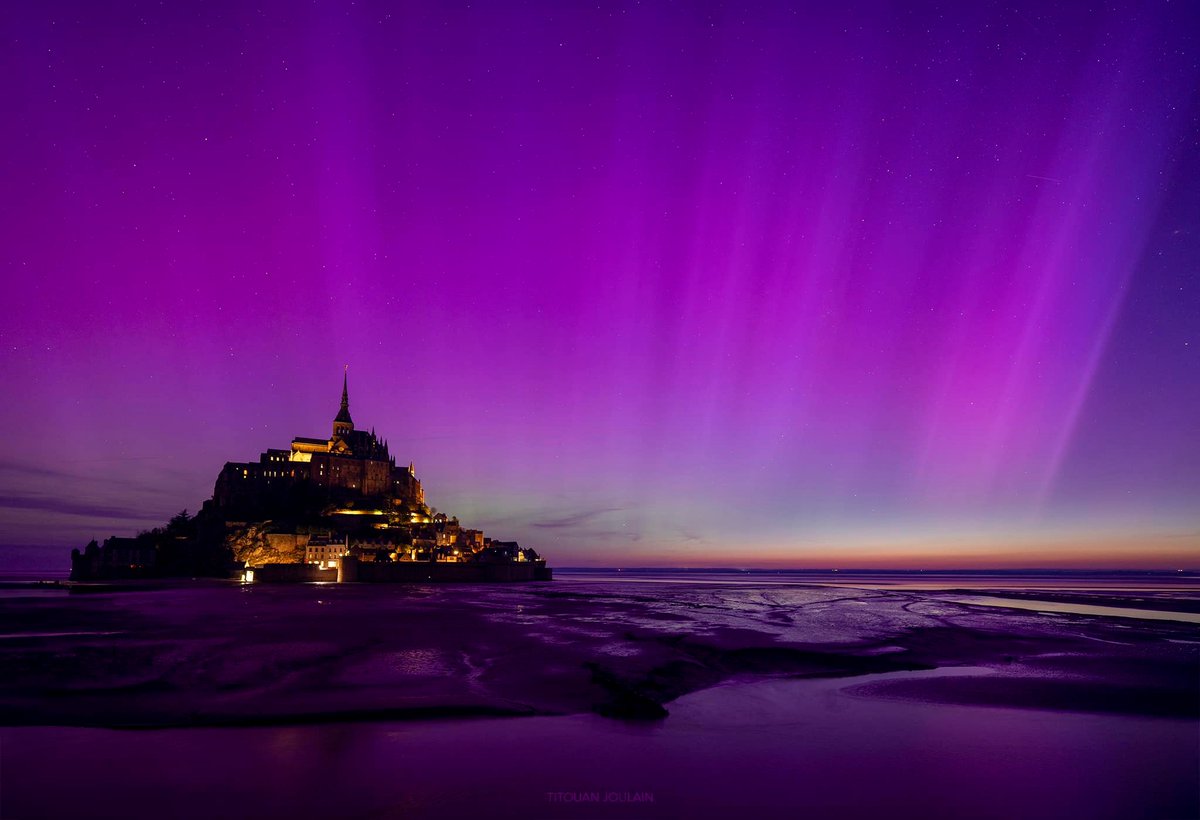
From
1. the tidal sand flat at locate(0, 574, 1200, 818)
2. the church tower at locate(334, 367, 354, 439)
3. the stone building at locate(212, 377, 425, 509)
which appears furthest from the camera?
the church tower at locate(334, 367, 354, 439)

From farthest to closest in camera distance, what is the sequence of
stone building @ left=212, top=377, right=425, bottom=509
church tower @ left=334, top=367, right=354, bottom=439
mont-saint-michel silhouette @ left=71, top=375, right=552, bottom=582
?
Result: church tower @ left=334, top=367, right=354, bottom=439, stone building @ left=212, top=377, right=425, bottom=509, mont-saint-michel silhouette @ left=71, top=375, right=552, bottom=582

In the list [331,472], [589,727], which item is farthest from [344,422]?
[589,727]

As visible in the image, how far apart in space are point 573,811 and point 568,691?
7005mm

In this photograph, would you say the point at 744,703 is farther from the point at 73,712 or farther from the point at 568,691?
the point at 73,712

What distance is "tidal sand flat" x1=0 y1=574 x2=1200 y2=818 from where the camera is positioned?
8945 mm

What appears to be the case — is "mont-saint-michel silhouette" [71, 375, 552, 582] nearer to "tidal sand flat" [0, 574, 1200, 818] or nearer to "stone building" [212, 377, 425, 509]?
"stone building" [212, 377, 425, 509]

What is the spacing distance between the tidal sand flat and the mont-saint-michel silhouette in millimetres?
92378

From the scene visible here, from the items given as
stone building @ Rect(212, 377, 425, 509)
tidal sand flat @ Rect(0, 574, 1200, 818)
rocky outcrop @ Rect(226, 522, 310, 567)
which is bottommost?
tidal sand flat @ Rect(0, 574, 1200, 818)

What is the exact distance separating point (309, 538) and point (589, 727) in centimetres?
11799

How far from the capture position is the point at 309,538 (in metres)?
116

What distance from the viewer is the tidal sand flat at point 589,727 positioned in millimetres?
8945

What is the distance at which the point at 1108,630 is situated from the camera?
31.8 m

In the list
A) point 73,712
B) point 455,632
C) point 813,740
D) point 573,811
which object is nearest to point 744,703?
point 813,740

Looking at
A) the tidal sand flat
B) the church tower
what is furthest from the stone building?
the tidal sand flat
